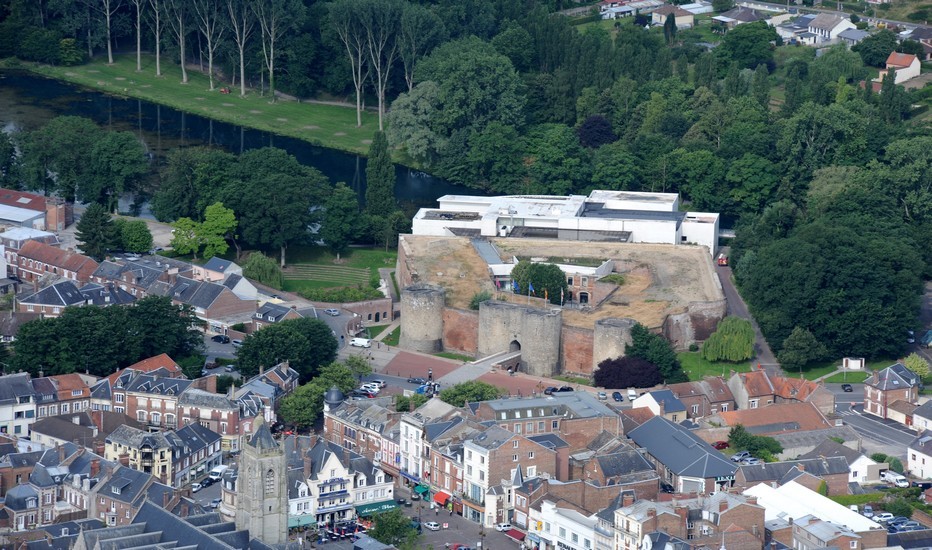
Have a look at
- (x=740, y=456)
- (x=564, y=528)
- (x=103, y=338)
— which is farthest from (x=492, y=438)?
(x=103, y=338)

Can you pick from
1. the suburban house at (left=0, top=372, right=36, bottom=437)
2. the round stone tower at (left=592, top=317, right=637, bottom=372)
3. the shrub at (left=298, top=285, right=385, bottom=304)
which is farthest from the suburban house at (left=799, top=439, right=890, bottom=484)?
the suburban house at (left=0, top=372, right=36, bottom=437)

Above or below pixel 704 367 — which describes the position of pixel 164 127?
above

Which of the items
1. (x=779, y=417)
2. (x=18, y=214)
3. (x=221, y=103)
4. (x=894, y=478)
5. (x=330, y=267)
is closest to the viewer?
(x=894, y=478)

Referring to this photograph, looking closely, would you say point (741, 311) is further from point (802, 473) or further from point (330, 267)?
point (802, 473)

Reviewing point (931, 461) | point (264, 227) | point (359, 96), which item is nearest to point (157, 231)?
point (264, 227)

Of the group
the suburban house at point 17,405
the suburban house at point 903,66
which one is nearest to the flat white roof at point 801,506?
the suburban house at point 17,405

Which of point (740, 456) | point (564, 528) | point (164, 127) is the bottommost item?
point (740, 456)
